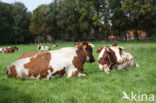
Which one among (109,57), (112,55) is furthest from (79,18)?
(112,55)

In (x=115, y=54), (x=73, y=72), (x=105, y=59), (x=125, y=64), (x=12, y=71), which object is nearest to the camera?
(x=12, y=71)

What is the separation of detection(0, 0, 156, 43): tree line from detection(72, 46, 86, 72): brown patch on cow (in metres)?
41.9

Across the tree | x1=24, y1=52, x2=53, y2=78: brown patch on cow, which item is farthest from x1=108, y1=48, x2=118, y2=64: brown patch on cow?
the tree

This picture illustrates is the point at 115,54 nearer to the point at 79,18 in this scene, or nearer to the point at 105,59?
the point at 105,59

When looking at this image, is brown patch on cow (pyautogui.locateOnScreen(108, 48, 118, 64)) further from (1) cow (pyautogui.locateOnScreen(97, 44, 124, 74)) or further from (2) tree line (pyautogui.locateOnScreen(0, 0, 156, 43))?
(2) tree line (pyautogui.locateOnScreen(0, 0, 156, 43))

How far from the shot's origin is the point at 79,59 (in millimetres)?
6945

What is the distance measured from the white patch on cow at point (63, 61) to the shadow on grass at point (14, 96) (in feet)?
5.89

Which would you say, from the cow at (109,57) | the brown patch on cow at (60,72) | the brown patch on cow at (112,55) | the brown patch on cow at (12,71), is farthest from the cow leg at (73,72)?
the brown patch on cow at (12,71)

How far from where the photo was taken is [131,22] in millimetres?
50219

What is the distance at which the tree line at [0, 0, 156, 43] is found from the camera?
48312mm

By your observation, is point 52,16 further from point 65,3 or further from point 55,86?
point 55,86

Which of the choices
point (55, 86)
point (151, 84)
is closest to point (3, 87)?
point (55, 86)

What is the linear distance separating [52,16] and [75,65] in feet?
169

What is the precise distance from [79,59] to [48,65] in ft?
4.40
